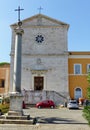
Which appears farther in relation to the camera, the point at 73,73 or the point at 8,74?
the point at 8,74

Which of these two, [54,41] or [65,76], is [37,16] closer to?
[54,41]

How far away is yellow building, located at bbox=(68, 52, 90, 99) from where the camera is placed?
127 feet

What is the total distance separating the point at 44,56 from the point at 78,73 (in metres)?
6.23

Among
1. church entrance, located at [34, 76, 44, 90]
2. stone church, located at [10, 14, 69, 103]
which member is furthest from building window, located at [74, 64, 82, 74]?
church entrance, located at [34, 76, 44, 90]

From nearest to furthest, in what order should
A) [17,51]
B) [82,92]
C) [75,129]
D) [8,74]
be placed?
[75,129]
[17,51]
[82,92]
[8,74]

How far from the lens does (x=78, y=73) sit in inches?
1539

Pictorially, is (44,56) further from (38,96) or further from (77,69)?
(38,96)

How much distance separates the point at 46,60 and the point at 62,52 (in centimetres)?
295

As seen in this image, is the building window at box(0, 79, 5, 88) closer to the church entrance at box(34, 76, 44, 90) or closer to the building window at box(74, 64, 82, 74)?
the church entrance at box(34, 76, 44, 90)

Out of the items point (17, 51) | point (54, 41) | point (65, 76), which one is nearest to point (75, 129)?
point (17, 51)

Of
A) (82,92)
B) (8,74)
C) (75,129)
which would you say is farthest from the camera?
(8,74)

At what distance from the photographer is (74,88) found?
38.7 metres

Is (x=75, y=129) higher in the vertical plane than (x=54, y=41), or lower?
lower

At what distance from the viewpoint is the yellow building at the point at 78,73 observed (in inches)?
1522
